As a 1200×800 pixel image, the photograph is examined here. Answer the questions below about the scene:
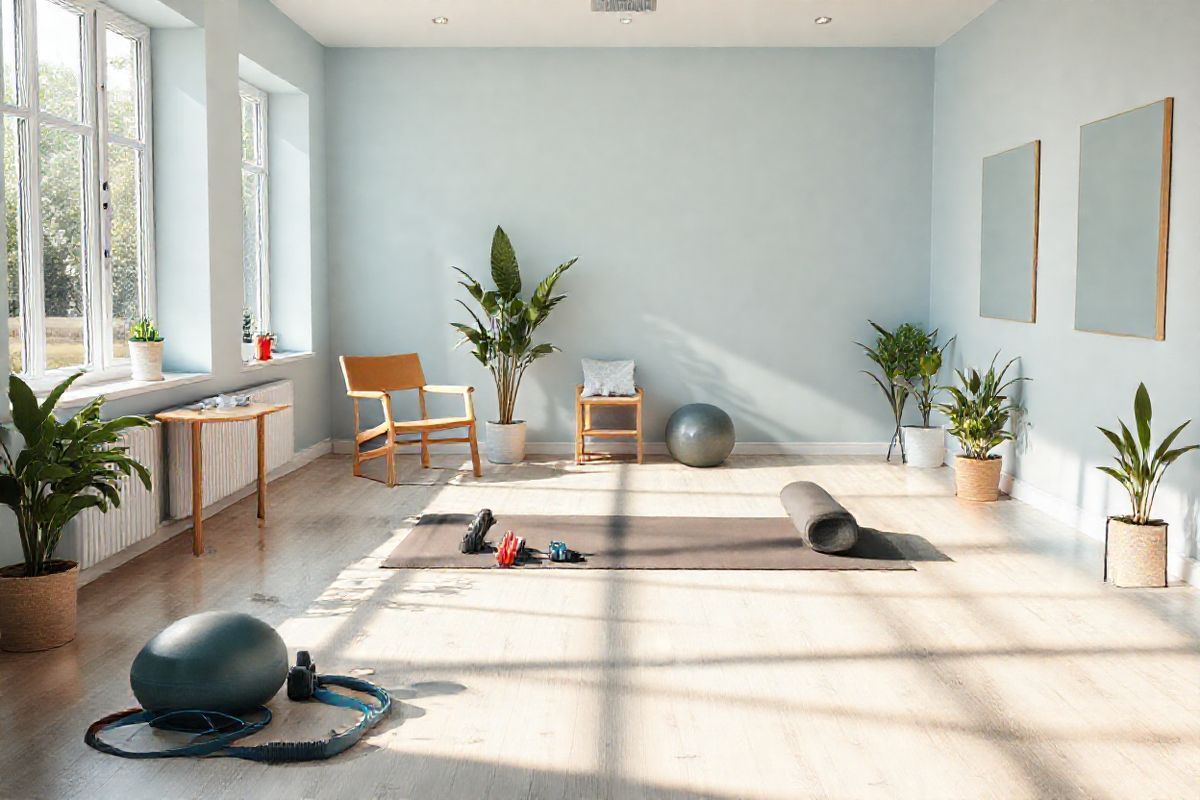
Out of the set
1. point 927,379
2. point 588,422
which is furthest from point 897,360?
point 588,422

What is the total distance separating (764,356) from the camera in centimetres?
891

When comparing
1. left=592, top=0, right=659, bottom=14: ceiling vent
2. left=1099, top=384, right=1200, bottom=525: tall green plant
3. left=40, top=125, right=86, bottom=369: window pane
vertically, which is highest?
left=592, top=0, right=659, bottom=14: ceiling vent

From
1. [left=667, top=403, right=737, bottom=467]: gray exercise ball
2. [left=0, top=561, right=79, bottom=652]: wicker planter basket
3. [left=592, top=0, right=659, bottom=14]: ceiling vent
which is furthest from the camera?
[left=667, top=403, right=737, bottom=467]: gray exercise ball

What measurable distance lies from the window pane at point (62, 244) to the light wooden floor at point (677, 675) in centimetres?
→ 116

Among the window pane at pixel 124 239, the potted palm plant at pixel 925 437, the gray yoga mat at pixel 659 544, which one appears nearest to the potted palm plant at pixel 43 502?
the gray yoga mat at pixel 659 544

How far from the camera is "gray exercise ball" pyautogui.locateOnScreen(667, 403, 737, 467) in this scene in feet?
27.0

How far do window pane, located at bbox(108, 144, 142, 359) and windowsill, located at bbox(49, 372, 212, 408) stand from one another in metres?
0.36

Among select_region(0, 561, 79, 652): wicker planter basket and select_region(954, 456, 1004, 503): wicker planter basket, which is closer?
select_region(0, 561, 79, 652): wicker planter basket

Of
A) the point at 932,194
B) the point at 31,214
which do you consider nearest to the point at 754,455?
the point at 932,194

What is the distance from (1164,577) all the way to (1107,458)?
1.01 meters

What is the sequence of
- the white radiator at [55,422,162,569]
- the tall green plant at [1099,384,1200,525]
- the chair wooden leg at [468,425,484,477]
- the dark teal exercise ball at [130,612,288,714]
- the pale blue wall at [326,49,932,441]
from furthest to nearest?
the pale blue wall at [326,49,932,441]
the chair wooden leg at [468,425,484,477]
the tall green plant at [1099,384,1200,525]
the white radiator at [55,422,162,569]
the dark teal exercise ball at [130,612,288,714]

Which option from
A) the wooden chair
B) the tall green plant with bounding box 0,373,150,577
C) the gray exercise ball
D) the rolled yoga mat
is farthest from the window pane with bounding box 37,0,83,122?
the gray exercise ball

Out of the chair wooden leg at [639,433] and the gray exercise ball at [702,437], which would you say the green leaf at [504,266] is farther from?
the gray exercise ball at [702,437]

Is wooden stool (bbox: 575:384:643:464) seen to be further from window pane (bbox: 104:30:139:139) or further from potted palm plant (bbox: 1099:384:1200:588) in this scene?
potted palm plant (bbox: 1099:384:1200:588)
